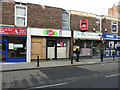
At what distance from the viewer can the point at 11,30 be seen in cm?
1134

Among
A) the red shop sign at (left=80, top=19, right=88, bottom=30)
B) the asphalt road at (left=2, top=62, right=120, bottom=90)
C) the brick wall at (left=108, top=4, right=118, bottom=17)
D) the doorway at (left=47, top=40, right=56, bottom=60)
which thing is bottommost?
the asphalt road at (left=2, top=62, right=120, bottom=90)

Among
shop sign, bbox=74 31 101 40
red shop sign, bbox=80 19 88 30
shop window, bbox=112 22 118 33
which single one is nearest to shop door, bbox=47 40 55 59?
shop sign, bbox=74 31 101 40

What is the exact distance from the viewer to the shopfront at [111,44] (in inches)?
700

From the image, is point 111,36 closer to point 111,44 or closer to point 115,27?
point 111,44

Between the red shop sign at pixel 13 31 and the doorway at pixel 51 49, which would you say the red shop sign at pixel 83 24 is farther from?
the red shop sign at pixel 13 31

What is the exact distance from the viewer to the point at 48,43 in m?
13.5

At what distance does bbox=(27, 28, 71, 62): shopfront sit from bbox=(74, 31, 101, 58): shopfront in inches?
61.7

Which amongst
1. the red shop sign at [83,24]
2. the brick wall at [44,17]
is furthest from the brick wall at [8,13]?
the red shop sign at [83,24]

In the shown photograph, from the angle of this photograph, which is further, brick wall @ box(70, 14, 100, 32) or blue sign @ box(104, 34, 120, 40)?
blue sign @ box(104, 34, 120, 40)

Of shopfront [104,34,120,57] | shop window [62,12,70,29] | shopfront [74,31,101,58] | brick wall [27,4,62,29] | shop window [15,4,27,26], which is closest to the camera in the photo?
shop window [15,4,27,26]

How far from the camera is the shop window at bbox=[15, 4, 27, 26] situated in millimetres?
12105

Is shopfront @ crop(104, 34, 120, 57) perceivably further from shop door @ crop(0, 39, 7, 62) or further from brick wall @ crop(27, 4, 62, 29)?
shop door @ crop(0, 39, 7, 62)

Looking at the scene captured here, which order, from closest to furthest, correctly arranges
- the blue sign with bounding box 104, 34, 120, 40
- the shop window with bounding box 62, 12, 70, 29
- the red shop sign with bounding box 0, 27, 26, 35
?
the red shop sign with bounding box 0, 27, 26, 35, the shop window with bounding box 62, 12, 70, 29, the blue sign with bounding box 104, 34, 120, 40

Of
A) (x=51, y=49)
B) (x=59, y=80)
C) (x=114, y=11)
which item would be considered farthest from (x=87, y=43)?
(x=114, y=11)
